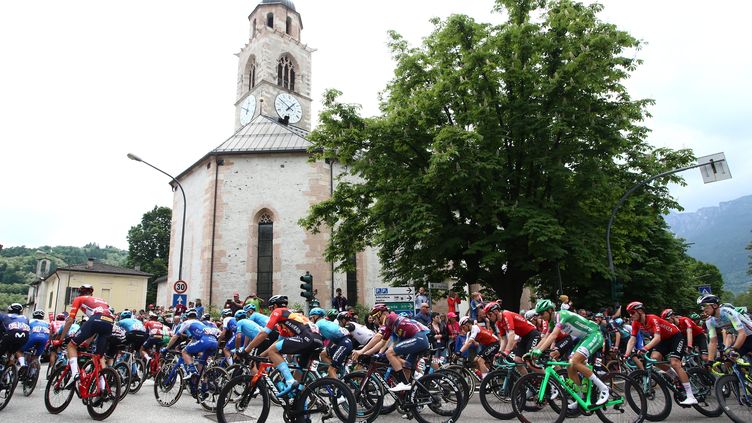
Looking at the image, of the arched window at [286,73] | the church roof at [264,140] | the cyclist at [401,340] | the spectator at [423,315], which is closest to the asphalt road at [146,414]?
the cyclist at [401,340]

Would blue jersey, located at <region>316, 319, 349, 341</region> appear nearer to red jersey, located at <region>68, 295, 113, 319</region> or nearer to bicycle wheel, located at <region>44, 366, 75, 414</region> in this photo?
red jersey, located at <region>68, 295, 113, 319</region>

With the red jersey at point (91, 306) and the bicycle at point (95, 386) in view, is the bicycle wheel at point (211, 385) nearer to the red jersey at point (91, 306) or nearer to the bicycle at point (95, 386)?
the bicycle at point (95, 386)

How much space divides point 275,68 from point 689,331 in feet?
131

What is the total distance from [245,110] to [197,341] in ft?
123

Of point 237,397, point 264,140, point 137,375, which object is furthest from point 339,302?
point 264,140

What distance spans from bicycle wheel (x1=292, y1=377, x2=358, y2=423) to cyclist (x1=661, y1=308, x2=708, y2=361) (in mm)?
6018

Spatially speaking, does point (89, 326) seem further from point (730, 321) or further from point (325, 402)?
point (730, 321)

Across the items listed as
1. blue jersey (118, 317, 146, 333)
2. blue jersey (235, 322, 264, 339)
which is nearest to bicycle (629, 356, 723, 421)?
blue jersey (235, 322, 264, 339)

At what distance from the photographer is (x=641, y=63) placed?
54.1 ft

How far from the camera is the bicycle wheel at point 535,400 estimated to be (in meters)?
6.77

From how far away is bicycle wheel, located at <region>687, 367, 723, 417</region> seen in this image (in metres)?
7.81

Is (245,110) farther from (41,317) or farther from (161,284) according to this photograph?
(41,317)

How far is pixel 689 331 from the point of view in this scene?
9258 millimetres

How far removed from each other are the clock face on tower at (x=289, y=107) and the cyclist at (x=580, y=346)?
38.1m
